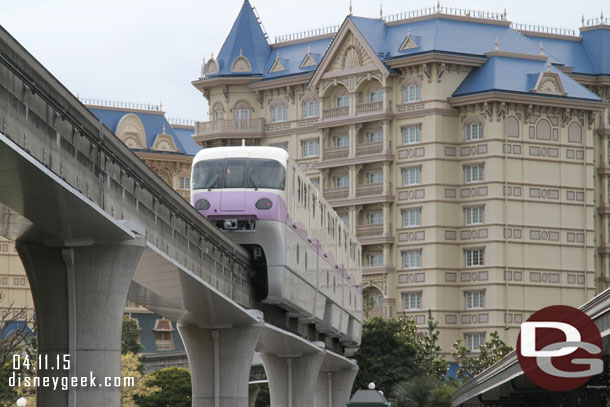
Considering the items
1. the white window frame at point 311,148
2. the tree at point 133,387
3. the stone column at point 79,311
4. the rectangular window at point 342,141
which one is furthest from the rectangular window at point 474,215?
the stone column at point 79,311

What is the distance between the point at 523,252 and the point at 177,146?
34.9 m

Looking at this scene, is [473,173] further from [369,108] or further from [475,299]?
[369,108]

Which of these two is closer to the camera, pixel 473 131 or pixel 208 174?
pixel 208 174

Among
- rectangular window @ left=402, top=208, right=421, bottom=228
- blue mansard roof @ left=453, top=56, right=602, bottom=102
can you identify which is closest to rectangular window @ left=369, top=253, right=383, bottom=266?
rectangular window @ left=402, top=208, right=421, bottom=228

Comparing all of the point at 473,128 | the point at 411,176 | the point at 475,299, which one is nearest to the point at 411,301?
the point at 475,299

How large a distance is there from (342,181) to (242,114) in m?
11.5

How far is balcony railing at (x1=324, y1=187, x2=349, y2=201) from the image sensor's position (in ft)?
359

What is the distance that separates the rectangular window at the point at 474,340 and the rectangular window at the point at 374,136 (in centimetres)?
1628

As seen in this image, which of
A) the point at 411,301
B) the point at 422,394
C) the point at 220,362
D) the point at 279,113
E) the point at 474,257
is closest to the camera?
the point at 220,362

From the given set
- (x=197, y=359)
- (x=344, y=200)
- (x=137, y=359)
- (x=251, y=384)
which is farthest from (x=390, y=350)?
(x=197, y=359)

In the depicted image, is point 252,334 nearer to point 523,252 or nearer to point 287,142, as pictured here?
point 523,252

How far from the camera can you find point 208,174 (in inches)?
1674

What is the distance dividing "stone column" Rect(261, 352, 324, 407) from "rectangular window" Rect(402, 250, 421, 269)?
4537 cm

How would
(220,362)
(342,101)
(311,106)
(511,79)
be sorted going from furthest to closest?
(311,106)
(342,101)
(511,79)
(220,362)
